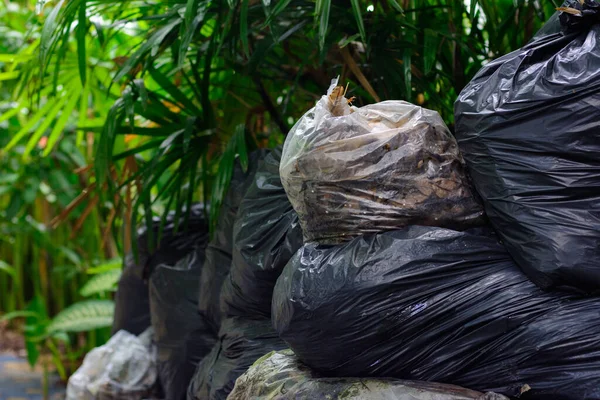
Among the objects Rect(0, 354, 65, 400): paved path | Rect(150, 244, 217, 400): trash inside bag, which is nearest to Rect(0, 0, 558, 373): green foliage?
Rect(150, 244, 217, 400): trash inside bag

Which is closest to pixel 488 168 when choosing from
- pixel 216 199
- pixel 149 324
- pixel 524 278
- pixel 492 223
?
pixel 492 223

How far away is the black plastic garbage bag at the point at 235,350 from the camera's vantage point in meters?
2.02

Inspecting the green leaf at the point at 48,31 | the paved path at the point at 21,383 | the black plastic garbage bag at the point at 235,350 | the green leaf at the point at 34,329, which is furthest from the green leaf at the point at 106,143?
the paved path at the point at 21,383

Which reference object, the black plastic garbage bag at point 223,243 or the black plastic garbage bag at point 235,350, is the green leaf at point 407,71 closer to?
the black plastic garbage bag at point 223,243

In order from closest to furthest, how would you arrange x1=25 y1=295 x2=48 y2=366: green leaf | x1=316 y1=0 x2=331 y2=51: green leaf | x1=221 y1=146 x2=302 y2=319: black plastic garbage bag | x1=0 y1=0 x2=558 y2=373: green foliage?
x1=316 y1=0 x2=331 y2=51: green leaf, x1=221 y1=146 x2=302 y2=319: black plastic garbage bag, x1=0 y1=0 x2=558 y2=373: green foliage, x1=25 y1=295 x2=48 y2=366: green leaf

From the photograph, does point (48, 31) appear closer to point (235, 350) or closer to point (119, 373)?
point (235, 350)

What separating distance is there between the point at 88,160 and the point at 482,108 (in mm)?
3387

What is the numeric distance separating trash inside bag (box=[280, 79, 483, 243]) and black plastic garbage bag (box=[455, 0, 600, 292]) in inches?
2.6

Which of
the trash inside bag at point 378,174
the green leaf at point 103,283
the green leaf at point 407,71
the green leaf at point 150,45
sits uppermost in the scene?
the green leaf at point 150,45

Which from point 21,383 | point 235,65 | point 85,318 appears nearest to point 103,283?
point 85,318

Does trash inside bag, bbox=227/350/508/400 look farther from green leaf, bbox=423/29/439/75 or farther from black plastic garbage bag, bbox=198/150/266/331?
green leaf, bbox=423/29/439/75

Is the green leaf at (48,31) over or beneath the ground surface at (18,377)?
over

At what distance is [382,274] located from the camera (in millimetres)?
1434

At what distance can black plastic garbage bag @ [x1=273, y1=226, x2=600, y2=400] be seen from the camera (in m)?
1.35
